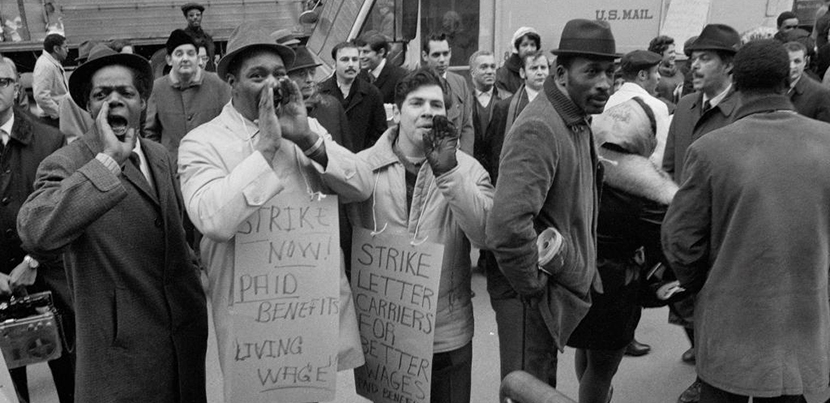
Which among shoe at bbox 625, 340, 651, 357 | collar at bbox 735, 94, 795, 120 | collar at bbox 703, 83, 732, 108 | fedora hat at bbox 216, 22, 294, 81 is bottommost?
shoe at bbox 625, 340, 651, 357

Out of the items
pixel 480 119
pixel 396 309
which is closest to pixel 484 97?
pixel 480 119

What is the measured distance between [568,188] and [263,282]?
1.21 meters

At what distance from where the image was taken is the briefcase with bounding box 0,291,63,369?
2586mm

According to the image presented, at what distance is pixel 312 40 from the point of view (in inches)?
327

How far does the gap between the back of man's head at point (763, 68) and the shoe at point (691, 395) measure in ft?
6.49

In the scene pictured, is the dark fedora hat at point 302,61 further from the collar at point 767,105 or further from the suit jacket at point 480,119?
the collar at point 767,105

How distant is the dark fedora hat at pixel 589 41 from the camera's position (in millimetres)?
2727

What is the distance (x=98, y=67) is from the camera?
2.39 meters

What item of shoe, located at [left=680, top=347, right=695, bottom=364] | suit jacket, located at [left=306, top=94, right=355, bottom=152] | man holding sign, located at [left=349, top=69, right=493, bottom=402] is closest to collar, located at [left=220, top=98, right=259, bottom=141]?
man holding sign, located at [left=349, top=69, right=493, bottom=402]

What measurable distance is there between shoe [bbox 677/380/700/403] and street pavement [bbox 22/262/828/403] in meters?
0.09

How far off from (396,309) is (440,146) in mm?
670

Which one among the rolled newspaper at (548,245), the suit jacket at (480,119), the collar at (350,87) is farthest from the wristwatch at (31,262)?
the suit jacket at (480,119)

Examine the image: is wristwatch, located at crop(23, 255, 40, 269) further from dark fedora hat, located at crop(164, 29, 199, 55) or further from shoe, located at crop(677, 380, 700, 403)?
shoe, located at crop(677, 380, 700, 403)

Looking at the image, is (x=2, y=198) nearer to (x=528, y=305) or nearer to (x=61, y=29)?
(x=528, y=305)
